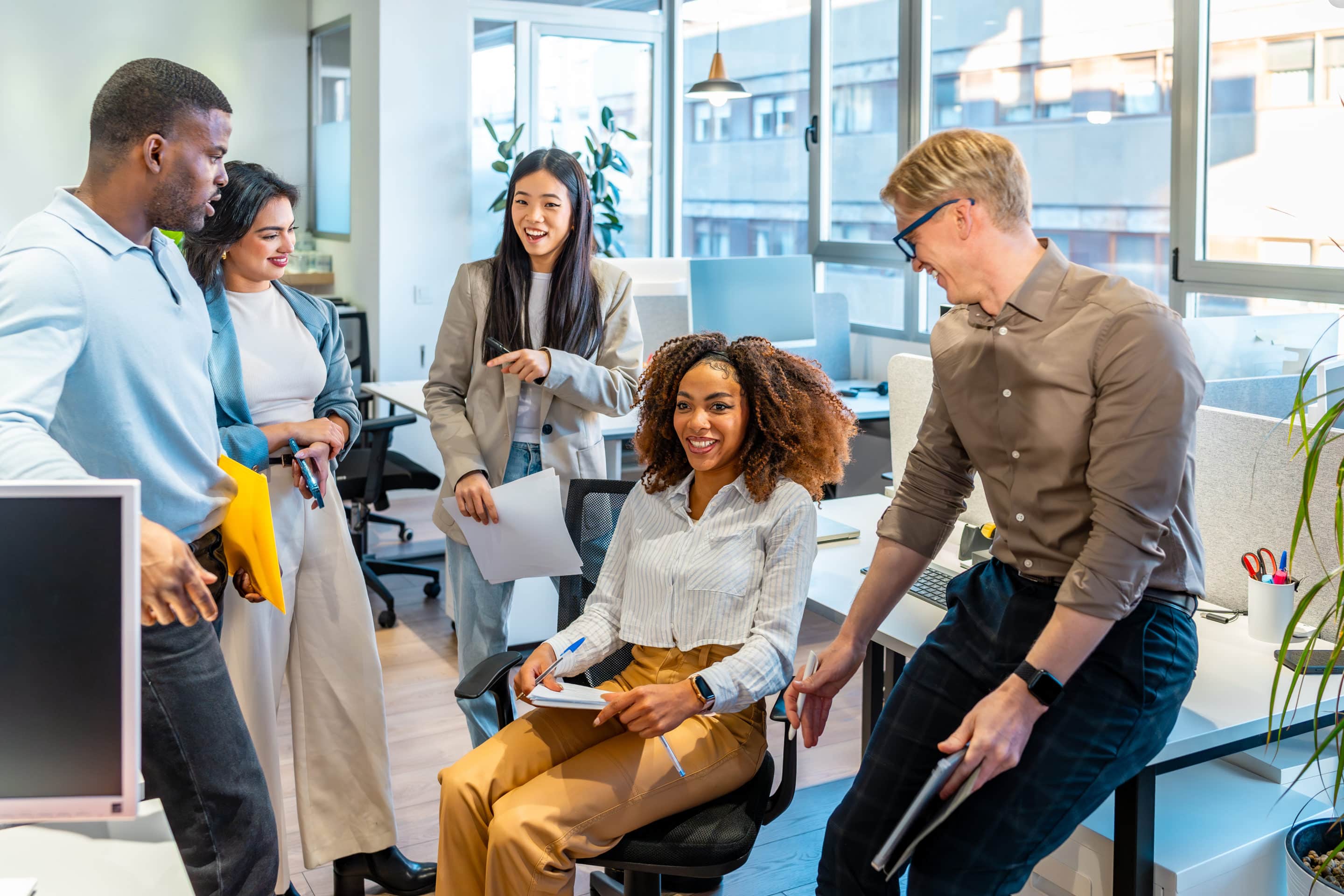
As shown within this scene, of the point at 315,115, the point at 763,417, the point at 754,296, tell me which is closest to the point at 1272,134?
the point at 754,296

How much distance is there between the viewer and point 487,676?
1.92 meters

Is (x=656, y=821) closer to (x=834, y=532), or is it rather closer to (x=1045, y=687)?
(x=1045, y=687)

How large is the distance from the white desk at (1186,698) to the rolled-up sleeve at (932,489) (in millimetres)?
230

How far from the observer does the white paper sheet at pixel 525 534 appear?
226 centimetres

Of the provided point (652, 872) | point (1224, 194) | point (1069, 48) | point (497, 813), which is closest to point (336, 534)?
point (497, 813)

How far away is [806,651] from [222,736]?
249 centimetres

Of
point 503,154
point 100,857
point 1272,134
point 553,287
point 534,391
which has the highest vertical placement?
point 503,154

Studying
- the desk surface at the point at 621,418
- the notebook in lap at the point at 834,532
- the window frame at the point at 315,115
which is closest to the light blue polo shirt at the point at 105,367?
the notebook in lap at the point at 834,532

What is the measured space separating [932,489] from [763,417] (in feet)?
1.15

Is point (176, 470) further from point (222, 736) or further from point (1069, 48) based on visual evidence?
point (1069, 48)

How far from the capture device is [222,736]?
160cm

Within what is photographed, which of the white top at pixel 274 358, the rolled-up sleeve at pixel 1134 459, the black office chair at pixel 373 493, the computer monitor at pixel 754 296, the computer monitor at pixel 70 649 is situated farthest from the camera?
the computer monitor at pixel 754 296

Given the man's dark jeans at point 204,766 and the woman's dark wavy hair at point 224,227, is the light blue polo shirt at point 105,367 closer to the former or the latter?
the man's dark jeans at point 204,766

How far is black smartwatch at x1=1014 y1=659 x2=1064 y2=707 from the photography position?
148cm
